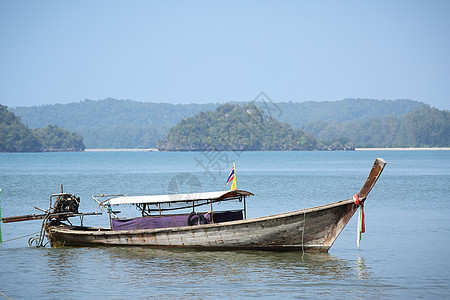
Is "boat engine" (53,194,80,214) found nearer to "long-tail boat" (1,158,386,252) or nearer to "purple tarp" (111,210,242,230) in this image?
"long-tail boat" (1,158,386,252)

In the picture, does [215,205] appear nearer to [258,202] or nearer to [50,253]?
[258,202]

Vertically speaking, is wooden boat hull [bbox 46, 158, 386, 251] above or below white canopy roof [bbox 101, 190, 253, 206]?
below

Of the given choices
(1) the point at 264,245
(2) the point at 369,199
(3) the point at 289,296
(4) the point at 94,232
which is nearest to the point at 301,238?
(1) the point at 264,245

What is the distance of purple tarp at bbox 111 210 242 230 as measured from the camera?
20.9 m

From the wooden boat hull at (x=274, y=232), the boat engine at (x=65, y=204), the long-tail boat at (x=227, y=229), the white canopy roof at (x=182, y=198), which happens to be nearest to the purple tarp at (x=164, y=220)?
the long-tail boat at (x=227, y=229)

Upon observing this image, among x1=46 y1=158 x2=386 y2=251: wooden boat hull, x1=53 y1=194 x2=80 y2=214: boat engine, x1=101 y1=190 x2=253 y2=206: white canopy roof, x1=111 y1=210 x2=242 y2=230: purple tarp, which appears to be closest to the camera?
x1=46 y1=158 x2=386 y2=251: wooden boat hull

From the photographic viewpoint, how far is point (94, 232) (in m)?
21.7

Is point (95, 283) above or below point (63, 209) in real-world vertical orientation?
below

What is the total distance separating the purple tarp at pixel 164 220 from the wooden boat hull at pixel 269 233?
1.48 ft

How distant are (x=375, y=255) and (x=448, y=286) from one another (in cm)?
424

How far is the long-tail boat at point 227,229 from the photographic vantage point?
19.2 metres

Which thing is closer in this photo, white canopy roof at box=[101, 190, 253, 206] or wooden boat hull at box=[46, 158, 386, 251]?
wooden boat hull at box=[46, 158, 386, 251]

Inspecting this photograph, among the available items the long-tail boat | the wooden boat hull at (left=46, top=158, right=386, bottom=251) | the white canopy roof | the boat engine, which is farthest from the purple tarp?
the boat engine

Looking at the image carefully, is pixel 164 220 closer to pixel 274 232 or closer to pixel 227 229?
pixel 227 229
